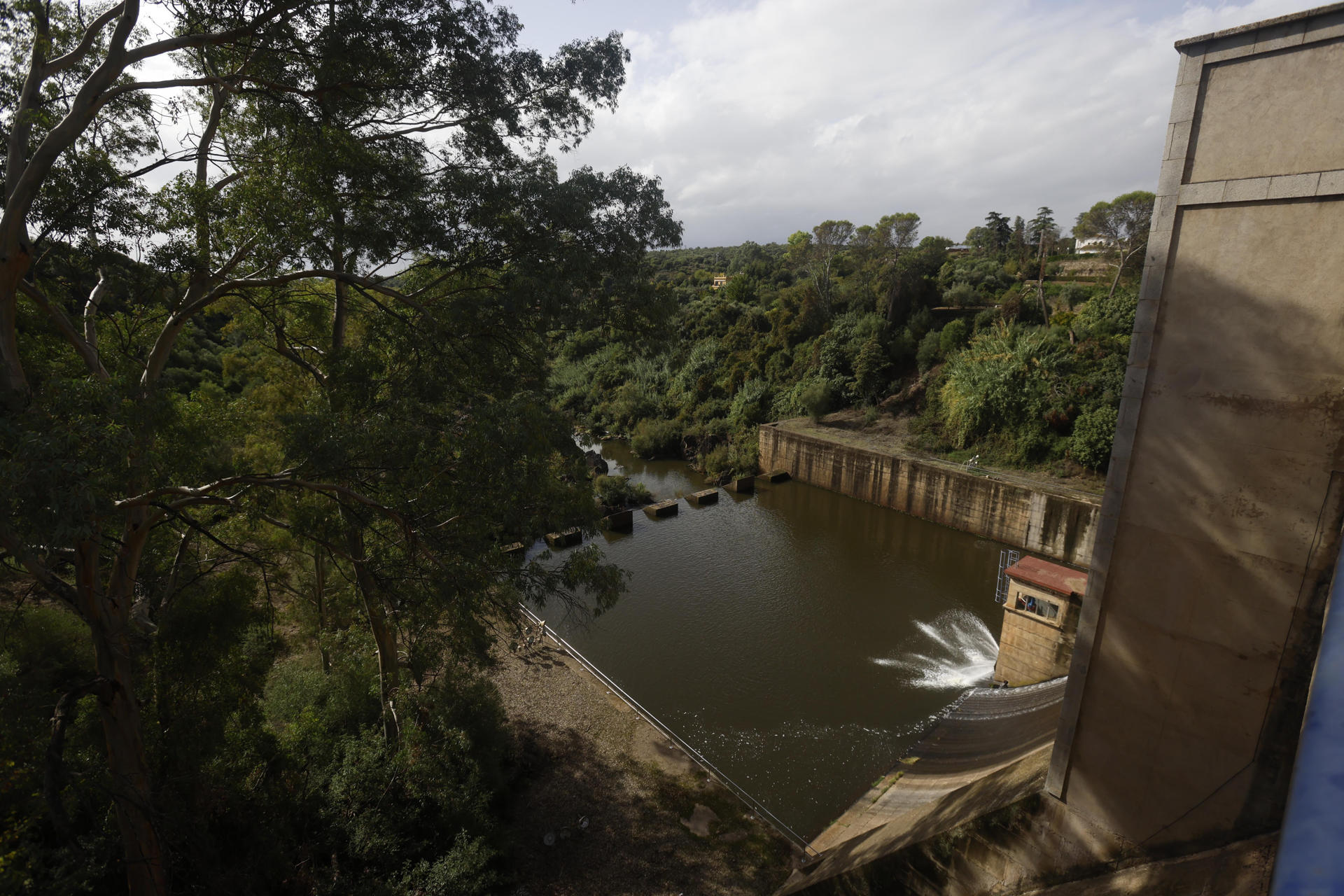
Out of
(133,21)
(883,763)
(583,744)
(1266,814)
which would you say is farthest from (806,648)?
(133,21)

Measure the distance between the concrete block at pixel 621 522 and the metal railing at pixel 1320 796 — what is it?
17.4 m

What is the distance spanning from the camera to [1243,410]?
4.02 metres

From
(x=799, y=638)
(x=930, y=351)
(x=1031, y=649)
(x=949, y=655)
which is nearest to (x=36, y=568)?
(x=799, y=638)

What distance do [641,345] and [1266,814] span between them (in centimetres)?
663

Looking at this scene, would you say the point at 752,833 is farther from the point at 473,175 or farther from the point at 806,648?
the point at 473,175

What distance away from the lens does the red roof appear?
9.20 meters

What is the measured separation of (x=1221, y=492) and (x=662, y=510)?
15.9 meters

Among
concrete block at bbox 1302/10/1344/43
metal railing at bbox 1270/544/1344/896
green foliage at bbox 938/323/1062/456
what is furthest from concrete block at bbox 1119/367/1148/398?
green foliage at bbox 938/323/1062/456

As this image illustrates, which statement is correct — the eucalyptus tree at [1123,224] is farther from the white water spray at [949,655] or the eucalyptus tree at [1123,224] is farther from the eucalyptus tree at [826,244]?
the white water spray at [949,655]

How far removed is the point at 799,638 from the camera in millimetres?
12477

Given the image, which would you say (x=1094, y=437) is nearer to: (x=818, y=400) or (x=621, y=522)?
(x=818, y=400)

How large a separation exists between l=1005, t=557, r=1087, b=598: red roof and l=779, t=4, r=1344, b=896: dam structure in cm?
481

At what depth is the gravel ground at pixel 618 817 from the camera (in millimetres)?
6828

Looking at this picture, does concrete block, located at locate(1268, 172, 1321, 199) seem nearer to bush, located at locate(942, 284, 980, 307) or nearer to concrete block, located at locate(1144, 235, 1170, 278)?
concrete block, located at locate(1144, 235, 1170, 278)
